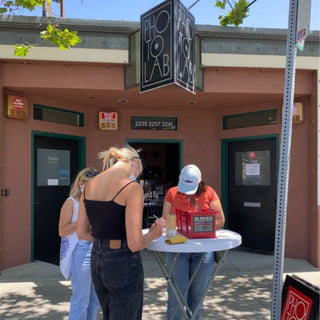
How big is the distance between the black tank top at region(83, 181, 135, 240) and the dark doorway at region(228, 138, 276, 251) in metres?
4.93

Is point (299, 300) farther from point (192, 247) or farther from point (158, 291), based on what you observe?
point (158, 291)

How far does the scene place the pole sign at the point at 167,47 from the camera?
485 centimetres

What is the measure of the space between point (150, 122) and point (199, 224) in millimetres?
4582

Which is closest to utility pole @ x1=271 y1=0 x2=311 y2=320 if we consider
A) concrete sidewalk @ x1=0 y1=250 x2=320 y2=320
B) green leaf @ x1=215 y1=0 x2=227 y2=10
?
concrete sidewalk @ x1=0 y1=250 x2=320 y2=320

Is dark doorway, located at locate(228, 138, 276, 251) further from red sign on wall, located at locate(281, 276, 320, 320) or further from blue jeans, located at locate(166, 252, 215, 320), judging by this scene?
red sign on wall, located at locate(281, 276, 320, 320)

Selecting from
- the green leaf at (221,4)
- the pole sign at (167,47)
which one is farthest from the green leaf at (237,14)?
the pole sign at (167,47)

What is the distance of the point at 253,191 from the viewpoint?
684 cm

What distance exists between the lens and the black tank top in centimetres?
219

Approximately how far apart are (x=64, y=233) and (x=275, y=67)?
4.50 meters

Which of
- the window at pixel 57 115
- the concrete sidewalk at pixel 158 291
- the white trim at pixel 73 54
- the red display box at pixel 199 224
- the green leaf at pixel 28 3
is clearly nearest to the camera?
the red display box at pixel 199 224

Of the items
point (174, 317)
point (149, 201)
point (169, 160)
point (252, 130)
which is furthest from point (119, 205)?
point (169, 160)

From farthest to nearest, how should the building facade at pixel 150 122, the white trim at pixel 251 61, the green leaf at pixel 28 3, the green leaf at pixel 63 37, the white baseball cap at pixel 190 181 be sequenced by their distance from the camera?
1. the white trim at pixel 251 61
2. the building facade at pixel 150 122
3. the green leaf at pixel 63 37
4. the green leaf at pixel 28 3
5. the white baseball cap at pixel 190 181

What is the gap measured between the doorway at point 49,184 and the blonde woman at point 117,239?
13.4ft

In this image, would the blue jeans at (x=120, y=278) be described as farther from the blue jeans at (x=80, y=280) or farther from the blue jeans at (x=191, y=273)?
the blue jeans at (x=191, y=273)
